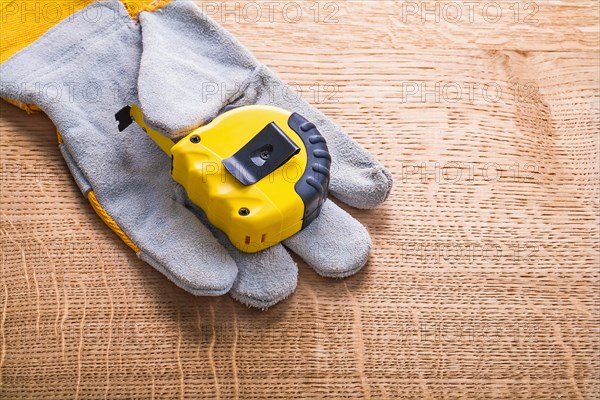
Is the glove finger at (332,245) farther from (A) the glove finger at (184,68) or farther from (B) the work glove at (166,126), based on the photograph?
(A) the glove finger at (184,68)

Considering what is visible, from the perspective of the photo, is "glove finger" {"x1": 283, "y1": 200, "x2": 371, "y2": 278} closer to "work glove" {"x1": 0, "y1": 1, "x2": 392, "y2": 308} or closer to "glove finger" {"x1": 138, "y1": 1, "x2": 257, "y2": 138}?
"work glove" {"x1": 0, "y1": 1, "x2": 392, "y2": 308}

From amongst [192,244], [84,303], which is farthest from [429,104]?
[84,303]

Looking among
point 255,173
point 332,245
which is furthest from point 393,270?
point 255,173

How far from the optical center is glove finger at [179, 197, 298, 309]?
819 millimetres

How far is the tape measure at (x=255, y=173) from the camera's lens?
0.79 m

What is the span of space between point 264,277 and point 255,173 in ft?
0.41

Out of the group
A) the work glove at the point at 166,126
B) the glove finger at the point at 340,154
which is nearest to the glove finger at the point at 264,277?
the work glove at the point at 166,126

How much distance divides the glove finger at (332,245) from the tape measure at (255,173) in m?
0.02

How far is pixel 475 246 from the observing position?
893 mm

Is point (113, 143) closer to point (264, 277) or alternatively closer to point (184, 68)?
point (184, 68)

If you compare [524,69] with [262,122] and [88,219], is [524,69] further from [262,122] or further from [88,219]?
[88,219]

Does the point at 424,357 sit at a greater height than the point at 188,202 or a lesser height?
lesser

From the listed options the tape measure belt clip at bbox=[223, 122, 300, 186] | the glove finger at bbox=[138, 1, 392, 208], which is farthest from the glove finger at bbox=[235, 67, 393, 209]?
the tape measure belt clip at bbox=[223, 122, 300, 186]

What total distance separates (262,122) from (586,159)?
0.45 m
